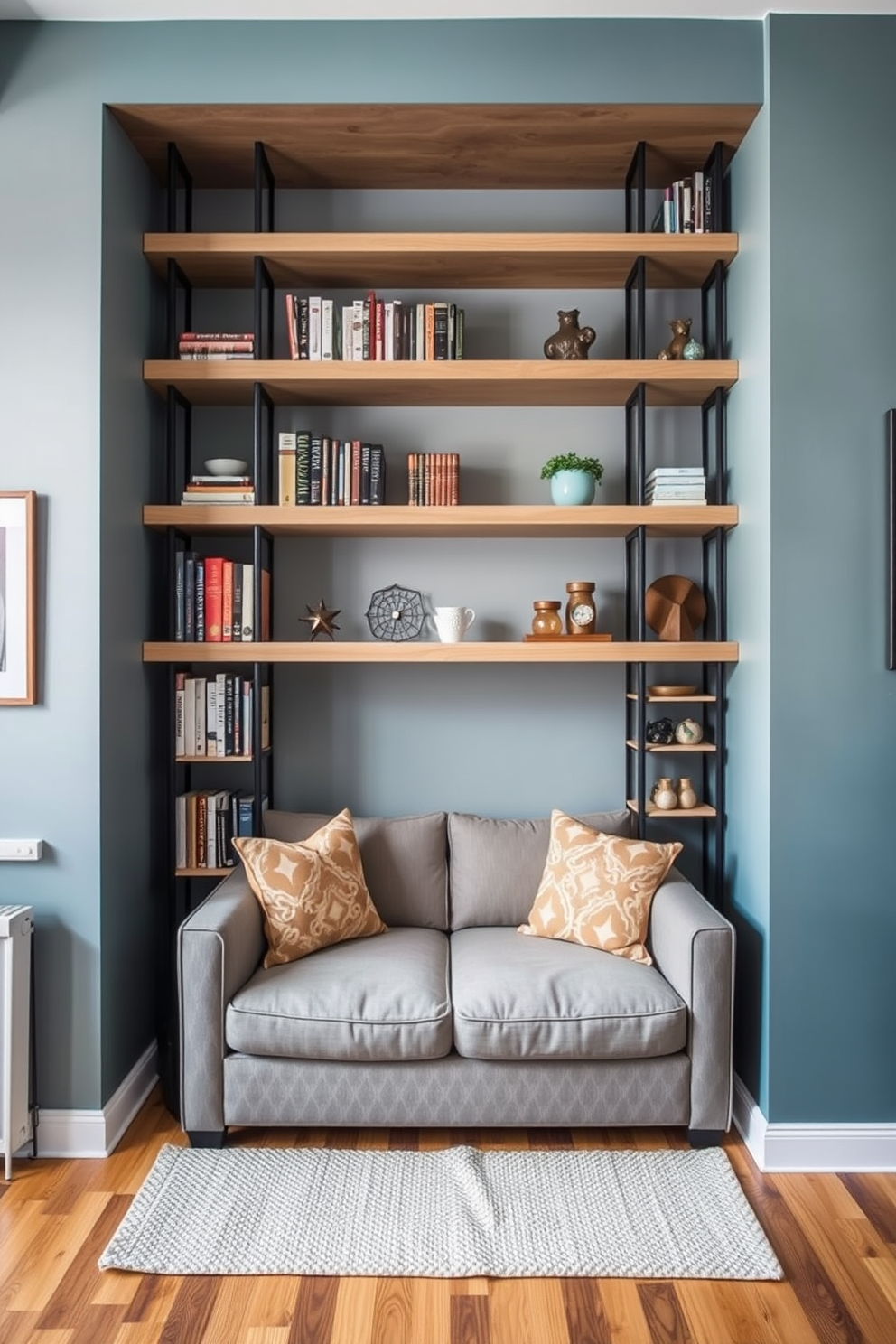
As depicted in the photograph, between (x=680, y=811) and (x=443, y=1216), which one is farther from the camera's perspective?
(x=680, y=811)

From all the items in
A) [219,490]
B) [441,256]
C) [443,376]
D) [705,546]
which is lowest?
[705,546]

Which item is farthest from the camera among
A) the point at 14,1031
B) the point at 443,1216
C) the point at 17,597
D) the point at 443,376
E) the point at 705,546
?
the point at 705,546

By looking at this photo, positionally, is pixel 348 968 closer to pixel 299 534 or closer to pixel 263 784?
pixel 263 784

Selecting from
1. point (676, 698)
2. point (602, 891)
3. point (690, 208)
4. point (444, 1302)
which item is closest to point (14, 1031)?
point (444, 1302)

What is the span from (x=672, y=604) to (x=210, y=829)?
1625 millimetres

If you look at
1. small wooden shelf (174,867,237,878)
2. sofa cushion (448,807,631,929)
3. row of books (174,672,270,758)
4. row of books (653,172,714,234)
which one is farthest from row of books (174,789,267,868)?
row of books (653,172,714,234)

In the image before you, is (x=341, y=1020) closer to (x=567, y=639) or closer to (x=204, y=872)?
(x=204, y=872)

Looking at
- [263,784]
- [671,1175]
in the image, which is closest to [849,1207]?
[671,1175]

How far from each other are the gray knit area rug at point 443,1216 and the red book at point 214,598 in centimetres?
144

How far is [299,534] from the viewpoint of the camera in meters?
3.14

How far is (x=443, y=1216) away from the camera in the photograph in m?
2.17

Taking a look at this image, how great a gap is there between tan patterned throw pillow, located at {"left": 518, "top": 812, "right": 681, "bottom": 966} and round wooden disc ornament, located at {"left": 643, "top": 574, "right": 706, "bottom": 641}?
2.27 ft

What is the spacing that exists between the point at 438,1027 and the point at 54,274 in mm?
2219

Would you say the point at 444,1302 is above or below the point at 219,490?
below
